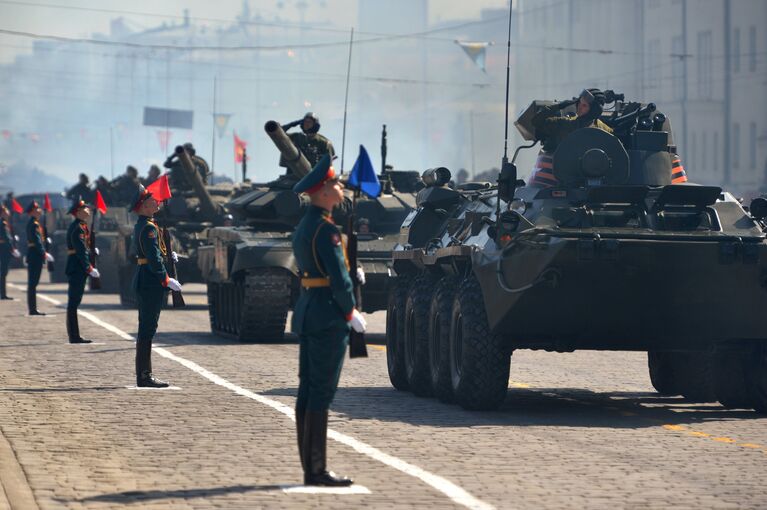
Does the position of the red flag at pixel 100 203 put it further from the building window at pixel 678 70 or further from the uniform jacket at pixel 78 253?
the building window at pixel 678 70

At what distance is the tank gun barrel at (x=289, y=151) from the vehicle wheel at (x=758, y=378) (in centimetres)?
842

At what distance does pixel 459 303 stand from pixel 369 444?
8.81ft

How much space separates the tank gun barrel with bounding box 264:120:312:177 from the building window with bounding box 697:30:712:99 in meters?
57.4

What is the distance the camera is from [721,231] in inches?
582

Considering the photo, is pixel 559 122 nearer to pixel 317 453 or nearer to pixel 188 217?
pixel 317 453

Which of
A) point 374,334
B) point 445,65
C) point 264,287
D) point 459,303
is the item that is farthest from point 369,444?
point 445,65

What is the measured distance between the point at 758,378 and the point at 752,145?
6136 centimetres

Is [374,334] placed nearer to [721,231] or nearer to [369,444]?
[721,231]

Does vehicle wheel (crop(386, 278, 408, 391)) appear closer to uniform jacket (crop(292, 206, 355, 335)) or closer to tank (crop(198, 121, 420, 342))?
tank (crop(198, 121, 420, 342))

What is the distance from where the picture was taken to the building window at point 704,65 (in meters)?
79.6

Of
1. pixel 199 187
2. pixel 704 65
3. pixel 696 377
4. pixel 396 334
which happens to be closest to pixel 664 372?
pixel 696 377

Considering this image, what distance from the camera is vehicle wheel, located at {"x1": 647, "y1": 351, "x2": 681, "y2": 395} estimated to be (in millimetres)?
17031

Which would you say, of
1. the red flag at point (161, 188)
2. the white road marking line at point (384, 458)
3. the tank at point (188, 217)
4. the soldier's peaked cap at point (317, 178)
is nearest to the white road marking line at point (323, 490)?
the white road marking line at point (384, 458)

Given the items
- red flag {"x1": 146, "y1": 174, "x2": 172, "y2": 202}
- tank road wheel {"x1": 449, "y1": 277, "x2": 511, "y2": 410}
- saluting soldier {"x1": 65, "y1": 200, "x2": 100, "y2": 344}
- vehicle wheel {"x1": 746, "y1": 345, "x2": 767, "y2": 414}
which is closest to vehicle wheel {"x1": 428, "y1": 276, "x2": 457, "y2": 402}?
tank road wheel {"x1": 449, "y1": 277, "x2": 511, "y2": 410}
